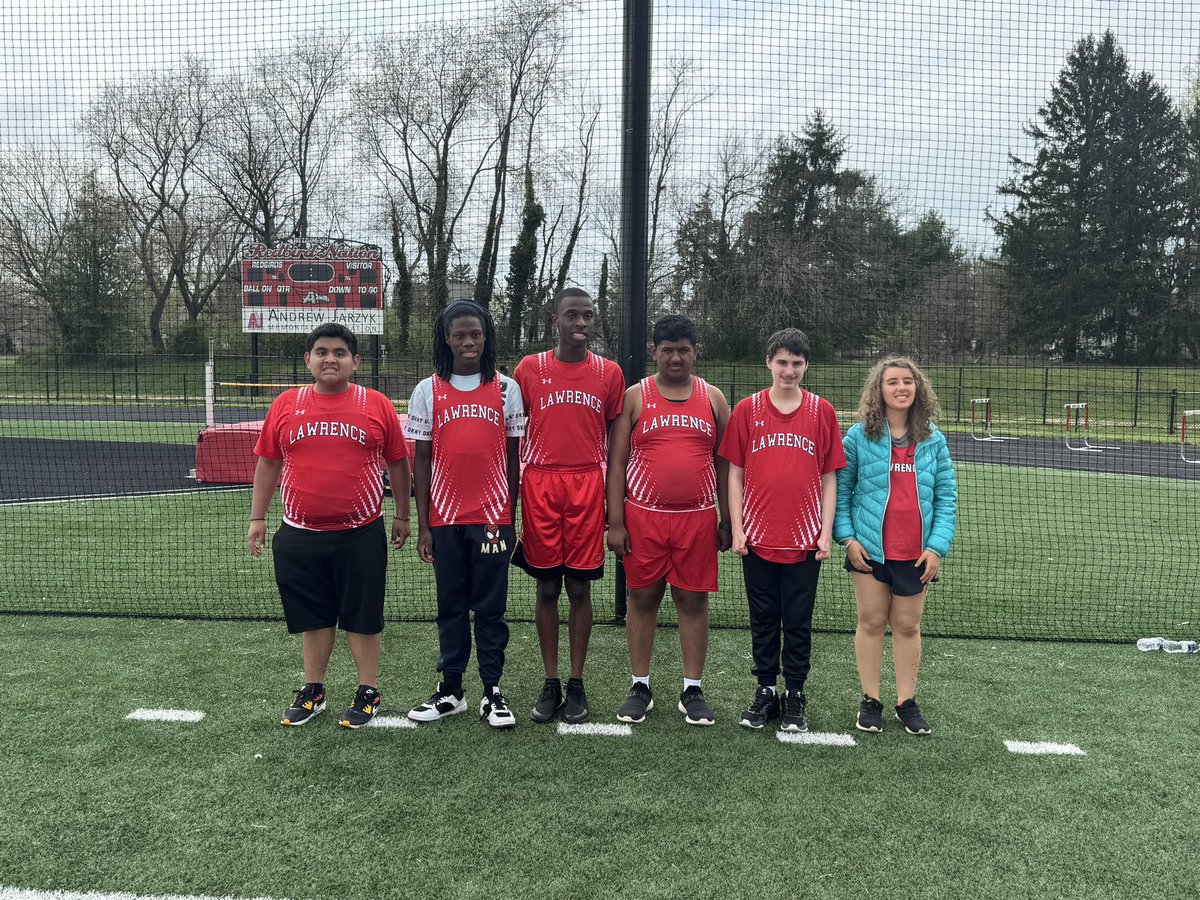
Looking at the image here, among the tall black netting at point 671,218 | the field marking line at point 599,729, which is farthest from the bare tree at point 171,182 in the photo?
the field marking line at point 599,729

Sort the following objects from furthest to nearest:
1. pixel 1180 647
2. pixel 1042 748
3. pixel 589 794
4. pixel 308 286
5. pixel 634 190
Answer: pixel 308 286
pixel 634 190
pixel 1180 647
pixel 1042 748
pixel 589 794

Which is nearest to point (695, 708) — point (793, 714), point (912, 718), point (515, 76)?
point (793, 714)

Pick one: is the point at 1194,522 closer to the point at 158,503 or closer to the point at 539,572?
the point at 539,572

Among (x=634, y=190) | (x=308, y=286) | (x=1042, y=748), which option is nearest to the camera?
(x=1042, y=748)

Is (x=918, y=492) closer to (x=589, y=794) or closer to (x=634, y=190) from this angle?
(x=589, y=794)

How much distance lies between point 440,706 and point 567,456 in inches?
46.3

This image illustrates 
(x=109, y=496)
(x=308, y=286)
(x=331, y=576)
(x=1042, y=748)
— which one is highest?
(x=308, y=286)

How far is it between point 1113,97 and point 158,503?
377 inches

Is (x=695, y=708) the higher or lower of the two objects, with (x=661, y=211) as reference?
lower

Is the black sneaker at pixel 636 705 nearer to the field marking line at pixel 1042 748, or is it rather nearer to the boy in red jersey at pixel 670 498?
the boy in red jersey at pixel 670 498

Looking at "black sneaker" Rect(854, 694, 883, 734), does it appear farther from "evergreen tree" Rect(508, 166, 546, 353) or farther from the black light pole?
"evergreen tree" Rect(508, 166, 546, 353)

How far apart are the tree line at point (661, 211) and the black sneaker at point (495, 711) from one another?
2.14m

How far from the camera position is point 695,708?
11.3 feet

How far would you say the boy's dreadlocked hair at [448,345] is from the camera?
11.0 feet
